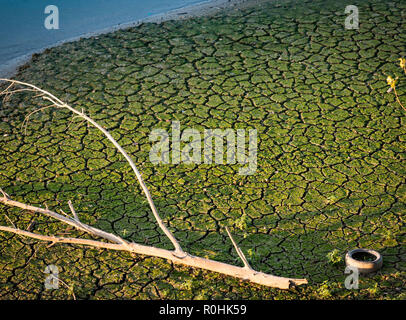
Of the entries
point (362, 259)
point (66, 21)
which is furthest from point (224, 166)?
point (66, 21)

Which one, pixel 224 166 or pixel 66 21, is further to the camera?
pixel 66 21

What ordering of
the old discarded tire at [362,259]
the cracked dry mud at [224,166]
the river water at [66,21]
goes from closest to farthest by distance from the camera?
the old discarded tire at [362,259], the cracked dry mud at [224,166], the river water at [66,21]

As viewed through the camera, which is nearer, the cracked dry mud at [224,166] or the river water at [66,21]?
the cracked dry mud at [224,166]

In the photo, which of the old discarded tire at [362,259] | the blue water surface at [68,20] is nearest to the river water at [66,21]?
the blue water surface at [68,20]

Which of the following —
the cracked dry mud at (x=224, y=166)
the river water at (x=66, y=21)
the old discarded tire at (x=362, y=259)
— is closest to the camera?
the old discarded tire at (x=362, y=259)

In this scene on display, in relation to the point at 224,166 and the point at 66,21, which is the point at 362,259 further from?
the point at 66,21

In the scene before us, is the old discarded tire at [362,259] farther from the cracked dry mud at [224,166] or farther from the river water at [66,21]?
the river water at [66,21]
